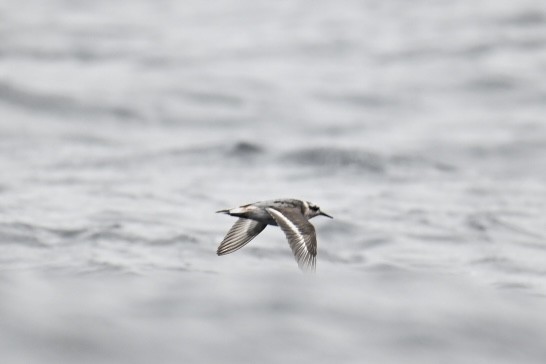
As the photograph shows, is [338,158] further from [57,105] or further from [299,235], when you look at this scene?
[299,235]

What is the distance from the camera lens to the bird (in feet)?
31.4

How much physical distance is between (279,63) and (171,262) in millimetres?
13721

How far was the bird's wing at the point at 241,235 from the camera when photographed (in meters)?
10.8

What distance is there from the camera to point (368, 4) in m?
33.2

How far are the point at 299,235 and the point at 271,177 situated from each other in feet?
31.1

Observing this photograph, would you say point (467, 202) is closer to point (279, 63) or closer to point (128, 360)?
point (128, 360)

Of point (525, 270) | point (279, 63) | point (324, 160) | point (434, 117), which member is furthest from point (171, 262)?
point (279, 63)

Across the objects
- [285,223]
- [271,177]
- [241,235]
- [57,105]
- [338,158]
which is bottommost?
[241,235]

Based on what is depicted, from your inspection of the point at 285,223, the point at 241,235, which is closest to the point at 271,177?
the point at 241,235

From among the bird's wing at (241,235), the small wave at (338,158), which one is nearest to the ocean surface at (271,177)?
the small wave at (338,158)

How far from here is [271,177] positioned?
754 inches

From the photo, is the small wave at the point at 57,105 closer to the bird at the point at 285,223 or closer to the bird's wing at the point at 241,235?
the bird's wing at the point at 241,235

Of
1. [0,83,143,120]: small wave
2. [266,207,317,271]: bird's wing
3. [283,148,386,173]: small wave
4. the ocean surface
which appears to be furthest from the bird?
[0,83,143,120]: small wave

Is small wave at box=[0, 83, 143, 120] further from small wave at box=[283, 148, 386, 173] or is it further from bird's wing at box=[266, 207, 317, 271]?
bird's wing at box=[266, 207, 317, 271]
